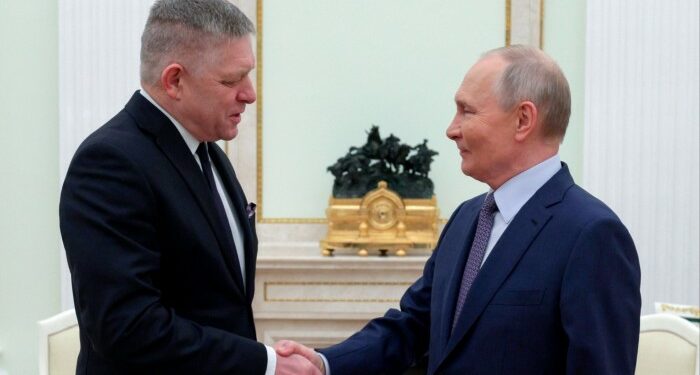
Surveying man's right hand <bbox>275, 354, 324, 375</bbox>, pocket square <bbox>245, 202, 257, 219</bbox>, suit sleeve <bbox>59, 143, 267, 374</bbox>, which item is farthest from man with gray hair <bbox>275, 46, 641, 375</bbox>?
suit sleeve <bbox>59, 143, 267, 374</bbox>

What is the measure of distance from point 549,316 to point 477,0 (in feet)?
13.2

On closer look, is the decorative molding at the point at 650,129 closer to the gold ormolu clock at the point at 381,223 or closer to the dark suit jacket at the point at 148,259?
the gold ormolu clock at the point at 381,223

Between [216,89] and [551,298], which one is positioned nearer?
[551,298]

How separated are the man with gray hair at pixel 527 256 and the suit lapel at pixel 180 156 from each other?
0.48 metres

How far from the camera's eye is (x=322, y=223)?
5.90 metres

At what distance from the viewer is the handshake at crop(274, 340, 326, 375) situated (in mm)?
2424

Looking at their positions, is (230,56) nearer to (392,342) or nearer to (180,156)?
(180,156)

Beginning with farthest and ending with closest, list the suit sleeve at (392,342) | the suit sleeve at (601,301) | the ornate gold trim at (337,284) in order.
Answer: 1. the ornate gold trim at (337,284)
2. the suit sleeve at (392,342)
3. the suit sleeve at (601,301)

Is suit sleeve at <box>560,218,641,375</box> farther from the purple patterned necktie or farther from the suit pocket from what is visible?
the purple patterned necktie

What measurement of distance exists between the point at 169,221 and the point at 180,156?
0.16 metres

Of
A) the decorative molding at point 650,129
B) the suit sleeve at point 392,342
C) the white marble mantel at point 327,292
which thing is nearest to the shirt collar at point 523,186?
the suit sleeve at point 392,342

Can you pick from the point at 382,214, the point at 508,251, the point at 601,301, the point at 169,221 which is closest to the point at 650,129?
the point at 382,214

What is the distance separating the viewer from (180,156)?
7.41 ft

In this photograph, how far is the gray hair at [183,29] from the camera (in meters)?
2.23
